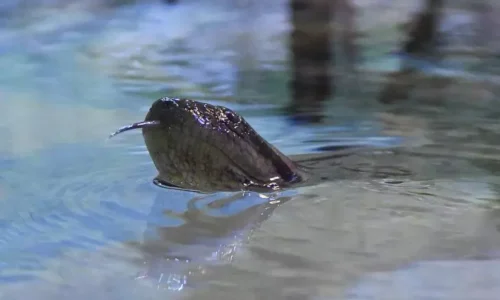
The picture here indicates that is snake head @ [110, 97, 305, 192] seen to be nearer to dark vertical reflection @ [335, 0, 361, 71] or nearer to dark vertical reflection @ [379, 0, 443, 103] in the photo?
dark vertical reflection @ [379, 0, 443, 103]

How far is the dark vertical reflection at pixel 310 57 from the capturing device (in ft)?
12.1

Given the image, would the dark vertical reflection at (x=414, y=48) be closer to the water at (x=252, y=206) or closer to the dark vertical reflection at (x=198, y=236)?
the water at (x=252, y=206)

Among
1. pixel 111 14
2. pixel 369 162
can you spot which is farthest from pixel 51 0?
pixel 369 162

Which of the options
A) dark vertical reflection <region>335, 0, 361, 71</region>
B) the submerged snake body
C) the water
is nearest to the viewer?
the water

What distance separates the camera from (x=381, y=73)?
463cm

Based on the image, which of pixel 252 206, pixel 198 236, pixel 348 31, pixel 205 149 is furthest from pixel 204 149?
pixel 348 31

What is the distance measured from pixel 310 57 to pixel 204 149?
3169 millimetres

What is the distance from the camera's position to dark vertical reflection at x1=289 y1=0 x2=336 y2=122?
368 cm

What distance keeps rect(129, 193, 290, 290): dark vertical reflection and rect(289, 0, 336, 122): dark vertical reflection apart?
140cm

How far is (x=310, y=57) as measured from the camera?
511 cm

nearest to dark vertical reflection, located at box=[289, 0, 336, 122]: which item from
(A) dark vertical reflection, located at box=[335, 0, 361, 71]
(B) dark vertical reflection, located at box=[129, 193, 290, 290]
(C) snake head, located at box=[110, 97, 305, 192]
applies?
A: (A) dark vertical reflection, located at box=[335, 0, 361, 71]

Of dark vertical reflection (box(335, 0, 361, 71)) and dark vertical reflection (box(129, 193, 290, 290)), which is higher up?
dark vertical reflection (box(335, 0, 361, 71))

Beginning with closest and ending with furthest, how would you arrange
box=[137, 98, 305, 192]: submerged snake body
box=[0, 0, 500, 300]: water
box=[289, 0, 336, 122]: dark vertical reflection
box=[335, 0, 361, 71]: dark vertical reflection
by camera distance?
box=[0, 0, 500, 300]: water < box=[137, 98, 305, 192]: submerged snake body < box=[289, 0, 336, 122]: dark vertical reflection < box=[335, 0, 361, 71]: dark vertical reflection

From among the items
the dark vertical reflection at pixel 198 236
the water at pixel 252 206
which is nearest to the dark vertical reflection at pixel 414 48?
the water at pixel 252 206
